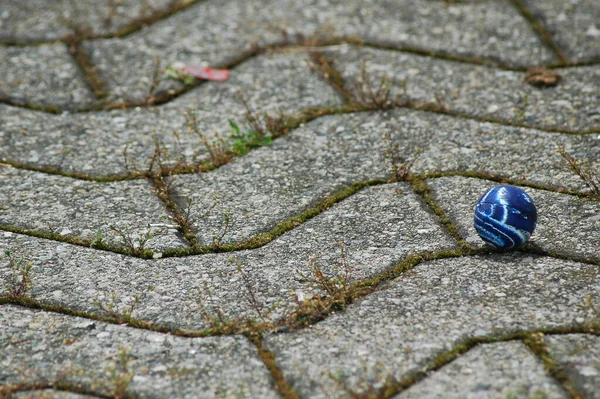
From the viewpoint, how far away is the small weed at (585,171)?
2635 mm

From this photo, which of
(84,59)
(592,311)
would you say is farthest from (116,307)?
(84,59)

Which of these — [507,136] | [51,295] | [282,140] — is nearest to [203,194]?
[282,140]

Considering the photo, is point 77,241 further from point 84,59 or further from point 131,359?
point 84,59

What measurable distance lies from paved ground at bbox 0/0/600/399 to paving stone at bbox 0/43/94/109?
1 centimetres

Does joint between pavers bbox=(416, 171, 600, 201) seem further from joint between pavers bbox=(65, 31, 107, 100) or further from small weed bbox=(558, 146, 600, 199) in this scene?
joint between pavers bbox=(65, 31, 107, 100)

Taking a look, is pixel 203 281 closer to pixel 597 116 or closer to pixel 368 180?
pixel 368 180

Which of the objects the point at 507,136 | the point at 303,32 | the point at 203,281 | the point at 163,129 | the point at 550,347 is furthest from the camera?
the point at 303,32

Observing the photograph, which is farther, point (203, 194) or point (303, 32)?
point (303, 32)

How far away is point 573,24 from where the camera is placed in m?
3.77

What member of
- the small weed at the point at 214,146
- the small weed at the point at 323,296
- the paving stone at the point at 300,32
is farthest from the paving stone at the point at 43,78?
the small weed at the point at 323,296

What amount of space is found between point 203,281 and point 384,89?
1.32m

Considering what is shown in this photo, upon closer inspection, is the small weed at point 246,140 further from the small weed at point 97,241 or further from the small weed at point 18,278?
the small weed at point 18,278

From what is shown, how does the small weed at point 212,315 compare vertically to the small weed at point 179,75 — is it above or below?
below

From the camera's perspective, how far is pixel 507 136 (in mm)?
3021
